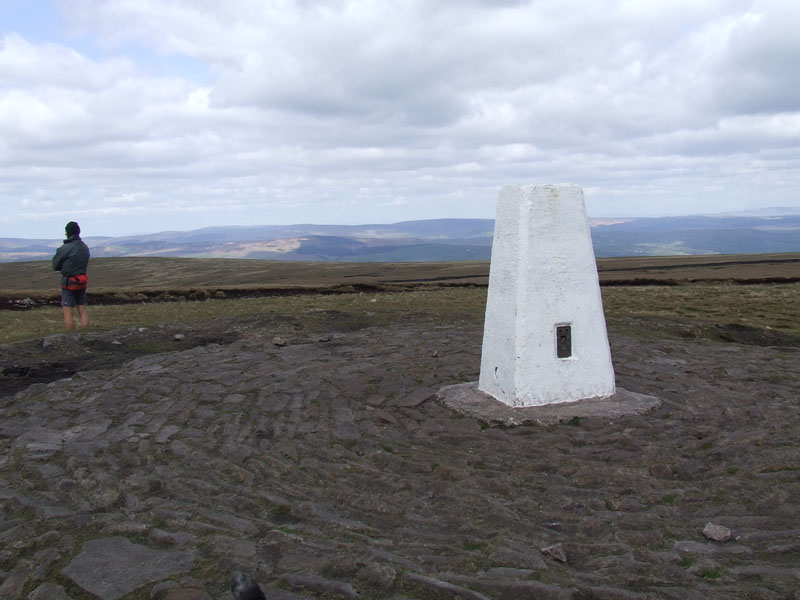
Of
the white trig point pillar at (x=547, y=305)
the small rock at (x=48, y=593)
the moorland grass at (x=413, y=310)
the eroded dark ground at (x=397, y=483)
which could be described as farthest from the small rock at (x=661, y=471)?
the moorland grass at (x=413, y=310)

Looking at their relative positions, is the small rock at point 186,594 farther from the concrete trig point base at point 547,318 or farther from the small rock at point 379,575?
the concrete trig point base at point 547,318

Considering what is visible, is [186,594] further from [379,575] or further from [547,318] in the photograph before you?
[547,318]

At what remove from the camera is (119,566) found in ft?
16.1

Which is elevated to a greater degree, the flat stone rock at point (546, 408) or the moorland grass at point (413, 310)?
the moorland grass at point (413, 310)

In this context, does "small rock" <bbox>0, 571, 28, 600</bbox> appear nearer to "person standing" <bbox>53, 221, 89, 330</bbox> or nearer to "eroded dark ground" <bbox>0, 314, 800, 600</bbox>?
"eroded dark ground" <bbox>0, 314, 800, 600</bbox>

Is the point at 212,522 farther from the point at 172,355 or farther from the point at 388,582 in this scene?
the point at 172,355

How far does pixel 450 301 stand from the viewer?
86.4ft

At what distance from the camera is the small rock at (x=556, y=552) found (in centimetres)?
494

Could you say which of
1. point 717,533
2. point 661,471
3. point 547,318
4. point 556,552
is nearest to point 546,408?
point 547,318

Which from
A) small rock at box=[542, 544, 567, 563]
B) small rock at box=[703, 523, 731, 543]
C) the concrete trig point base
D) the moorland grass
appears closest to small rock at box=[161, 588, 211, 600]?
small rock at box=[542, 544, 567, 563]

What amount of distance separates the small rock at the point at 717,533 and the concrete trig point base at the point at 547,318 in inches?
129

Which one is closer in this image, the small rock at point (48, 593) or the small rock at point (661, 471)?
the small rock at point (48, 593)

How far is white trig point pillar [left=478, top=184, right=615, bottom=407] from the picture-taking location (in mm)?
8906

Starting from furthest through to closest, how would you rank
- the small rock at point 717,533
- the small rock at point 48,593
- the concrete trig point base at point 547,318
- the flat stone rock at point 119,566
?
the concrete trig point base at point 547,318 < the small rock at point 717,533 < the flat stone rock at point 119,566 < the small rock at point 48,593
